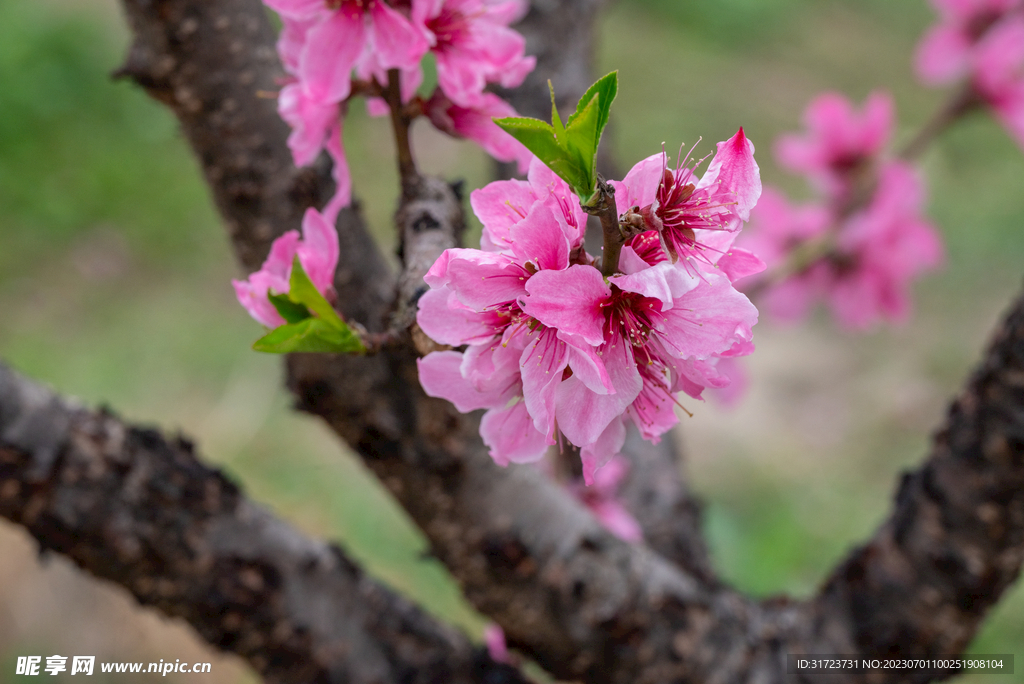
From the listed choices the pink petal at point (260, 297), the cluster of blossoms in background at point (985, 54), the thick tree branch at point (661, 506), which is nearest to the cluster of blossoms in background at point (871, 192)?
the cluster of blossoms in background at point (985, 54)

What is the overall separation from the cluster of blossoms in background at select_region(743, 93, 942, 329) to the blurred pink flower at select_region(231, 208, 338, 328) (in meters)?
0.77

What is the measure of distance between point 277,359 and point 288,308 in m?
1.39

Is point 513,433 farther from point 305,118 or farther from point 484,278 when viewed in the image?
point 305,118

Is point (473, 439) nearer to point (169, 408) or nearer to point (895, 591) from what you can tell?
point (895, 591)

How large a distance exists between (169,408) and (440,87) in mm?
1772

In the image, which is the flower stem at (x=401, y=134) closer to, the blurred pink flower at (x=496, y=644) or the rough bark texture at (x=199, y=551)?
the rough bark texture at (x=199, y=551)

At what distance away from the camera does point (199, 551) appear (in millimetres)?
643

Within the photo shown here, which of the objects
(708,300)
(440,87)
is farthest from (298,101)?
(708,300)

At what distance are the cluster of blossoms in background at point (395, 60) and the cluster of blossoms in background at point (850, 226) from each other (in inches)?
27.0

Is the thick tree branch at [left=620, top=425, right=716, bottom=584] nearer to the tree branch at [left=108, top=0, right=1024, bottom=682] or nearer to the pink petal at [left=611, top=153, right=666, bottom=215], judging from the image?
the tree branch at [left=108, top=0, right=1024, bottom=682]

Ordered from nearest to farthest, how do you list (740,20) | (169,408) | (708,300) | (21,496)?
(708,300)
(21,496)
(169,408)
(740,20)

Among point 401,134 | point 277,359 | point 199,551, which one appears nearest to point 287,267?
Answer: point 401,134

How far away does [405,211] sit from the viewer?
47 centimetres

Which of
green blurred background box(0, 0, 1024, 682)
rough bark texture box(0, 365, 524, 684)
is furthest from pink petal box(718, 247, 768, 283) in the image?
green blurred background box(0, 0, 1024, 682)
